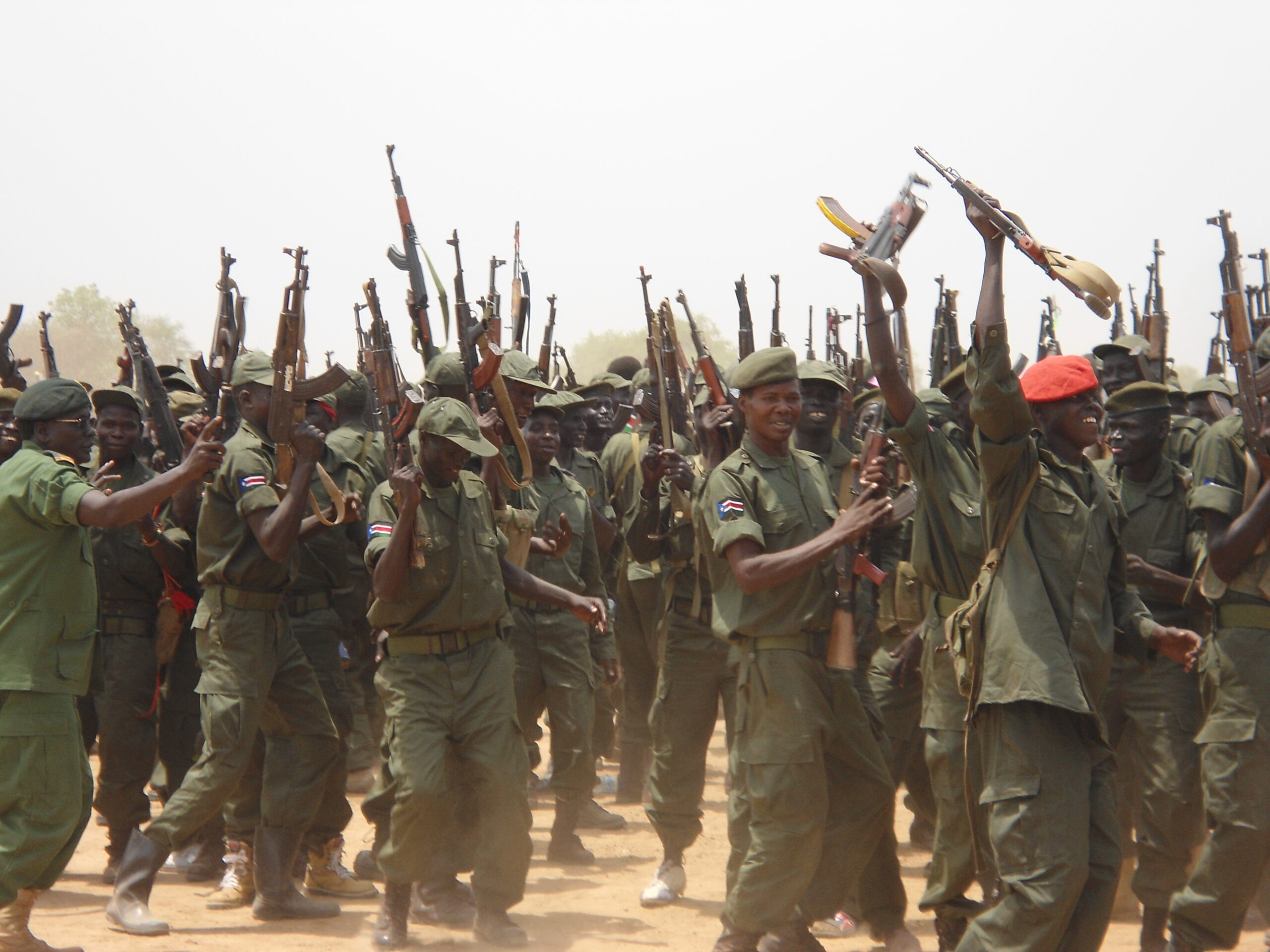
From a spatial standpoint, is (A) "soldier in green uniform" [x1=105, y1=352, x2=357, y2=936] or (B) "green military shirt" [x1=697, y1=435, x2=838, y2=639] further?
(A) "soldier in green uniform" [x1=105, y1=352, x2=357, y2=936]

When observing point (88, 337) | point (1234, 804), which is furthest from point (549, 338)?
point (88, 337)

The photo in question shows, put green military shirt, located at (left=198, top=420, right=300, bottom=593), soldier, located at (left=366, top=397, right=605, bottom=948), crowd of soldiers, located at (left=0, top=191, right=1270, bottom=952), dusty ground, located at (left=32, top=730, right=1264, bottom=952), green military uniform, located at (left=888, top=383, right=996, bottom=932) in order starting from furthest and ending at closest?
green military shirt, located at (left=198, top=420, right=300, bottom=593) → dusty ground, located at (left=32, top=730, right=1264, bottom=952) → soldier, located at (left=366, top=397, right=605, bottom=948) → green military uniform, located at (left=888, top=383, right=996, bottom=932) → crowd of soldiers, located at (left=0, top=191, right=1270, bottom=952)

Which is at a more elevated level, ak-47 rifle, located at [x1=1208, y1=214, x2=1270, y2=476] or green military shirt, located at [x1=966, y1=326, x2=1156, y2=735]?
ak-47 rifle, located at [x1=1208, y1=214, x2=1270, y2=476]

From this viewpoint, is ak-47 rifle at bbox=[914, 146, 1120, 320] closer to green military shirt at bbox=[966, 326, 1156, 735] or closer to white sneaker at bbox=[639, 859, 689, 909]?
green military shirt at bbox=[966, 326, 1156, 735]

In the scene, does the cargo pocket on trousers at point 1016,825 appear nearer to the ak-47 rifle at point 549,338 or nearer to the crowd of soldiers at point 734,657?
the crowd of soldiers at point 734,657

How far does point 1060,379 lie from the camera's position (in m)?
4.48

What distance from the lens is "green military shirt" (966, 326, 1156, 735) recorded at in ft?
Answer: 13.5

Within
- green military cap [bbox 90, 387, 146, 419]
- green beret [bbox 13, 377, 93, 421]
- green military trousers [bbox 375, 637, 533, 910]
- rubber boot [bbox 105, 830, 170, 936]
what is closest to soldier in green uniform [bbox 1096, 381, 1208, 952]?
green military trousers [bbox 375, 637, 533, 910]

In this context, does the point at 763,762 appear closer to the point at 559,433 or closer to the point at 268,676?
the point at 268,676

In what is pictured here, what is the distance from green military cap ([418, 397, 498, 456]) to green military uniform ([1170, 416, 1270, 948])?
3032mm

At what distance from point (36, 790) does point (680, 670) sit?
10.2ft

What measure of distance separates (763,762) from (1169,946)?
6.35 feet

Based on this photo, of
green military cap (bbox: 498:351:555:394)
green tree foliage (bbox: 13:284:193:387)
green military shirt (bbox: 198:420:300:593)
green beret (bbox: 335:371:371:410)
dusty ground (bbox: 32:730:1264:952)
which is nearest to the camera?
dusty ground (bbox: 32:730:1264:952)

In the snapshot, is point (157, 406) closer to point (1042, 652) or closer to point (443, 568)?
point (443, 568)
